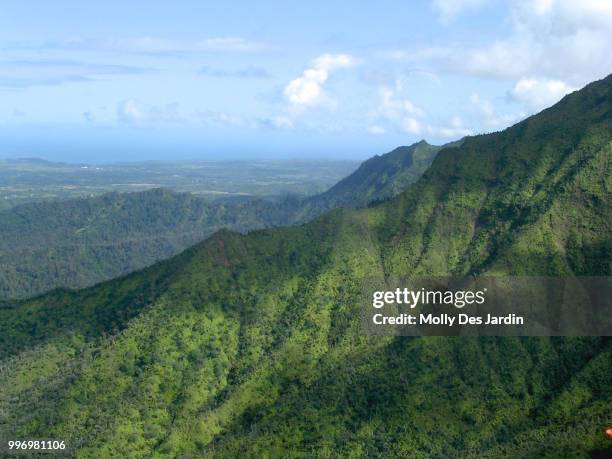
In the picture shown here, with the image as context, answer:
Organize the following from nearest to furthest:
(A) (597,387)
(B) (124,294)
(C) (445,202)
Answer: (A) (597,387) → (B) (124,294) → (C) (445,202)

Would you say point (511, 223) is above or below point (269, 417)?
above

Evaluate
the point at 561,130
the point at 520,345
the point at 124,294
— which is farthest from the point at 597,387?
the point at 124,294

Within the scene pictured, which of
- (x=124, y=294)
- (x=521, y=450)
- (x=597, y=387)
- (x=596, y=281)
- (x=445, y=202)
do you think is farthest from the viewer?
(x=445, y=202)

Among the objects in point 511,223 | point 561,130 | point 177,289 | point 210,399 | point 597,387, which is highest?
point 561,130

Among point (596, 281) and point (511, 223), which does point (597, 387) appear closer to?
point (596, 281)

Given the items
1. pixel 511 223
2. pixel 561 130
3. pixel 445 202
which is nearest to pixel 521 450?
pixel 511 223

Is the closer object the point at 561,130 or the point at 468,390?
the point at 468,390

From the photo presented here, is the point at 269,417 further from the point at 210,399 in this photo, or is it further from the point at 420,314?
the point at 420,314
